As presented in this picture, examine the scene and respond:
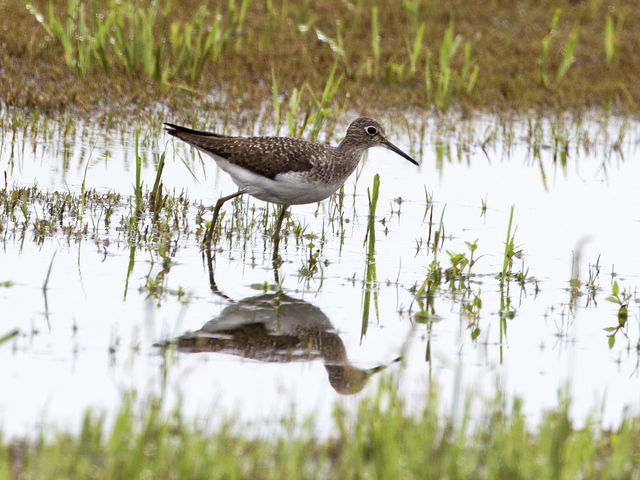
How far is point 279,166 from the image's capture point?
9.25 m

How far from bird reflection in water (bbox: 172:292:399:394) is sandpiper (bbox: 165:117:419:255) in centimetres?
169

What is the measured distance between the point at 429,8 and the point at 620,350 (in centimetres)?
1553

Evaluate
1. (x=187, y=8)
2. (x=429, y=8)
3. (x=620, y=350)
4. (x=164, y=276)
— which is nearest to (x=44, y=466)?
(x=164, y=276)

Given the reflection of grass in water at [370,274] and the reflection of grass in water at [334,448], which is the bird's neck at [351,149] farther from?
Answer: the reflection of grass in water at [334,448]

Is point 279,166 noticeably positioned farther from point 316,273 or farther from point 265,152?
point 316,273

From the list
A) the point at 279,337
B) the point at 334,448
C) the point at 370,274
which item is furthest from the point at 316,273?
the point at 334,448

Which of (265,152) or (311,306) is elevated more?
(265,152)

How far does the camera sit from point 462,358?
21.9 feet

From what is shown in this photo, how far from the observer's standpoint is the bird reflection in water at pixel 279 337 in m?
6.31

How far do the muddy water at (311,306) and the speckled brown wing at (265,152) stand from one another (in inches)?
29.1

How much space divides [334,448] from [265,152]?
4.75m

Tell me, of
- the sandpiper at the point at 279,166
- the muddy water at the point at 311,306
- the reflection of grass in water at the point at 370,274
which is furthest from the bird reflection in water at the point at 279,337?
the sandpiper at the point at 279,166

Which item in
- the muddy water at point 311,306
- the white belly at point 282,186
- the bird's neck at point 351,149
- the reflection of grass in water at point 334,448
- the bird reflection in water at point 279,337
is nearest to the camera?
the reflection of grass in water at point 334,448

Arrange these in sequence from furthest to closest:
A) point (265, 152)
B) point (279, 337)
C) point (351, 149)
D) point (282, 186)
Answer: point (351, 149) < point (265, 152) < point (282, 186) < point (279, 337)
